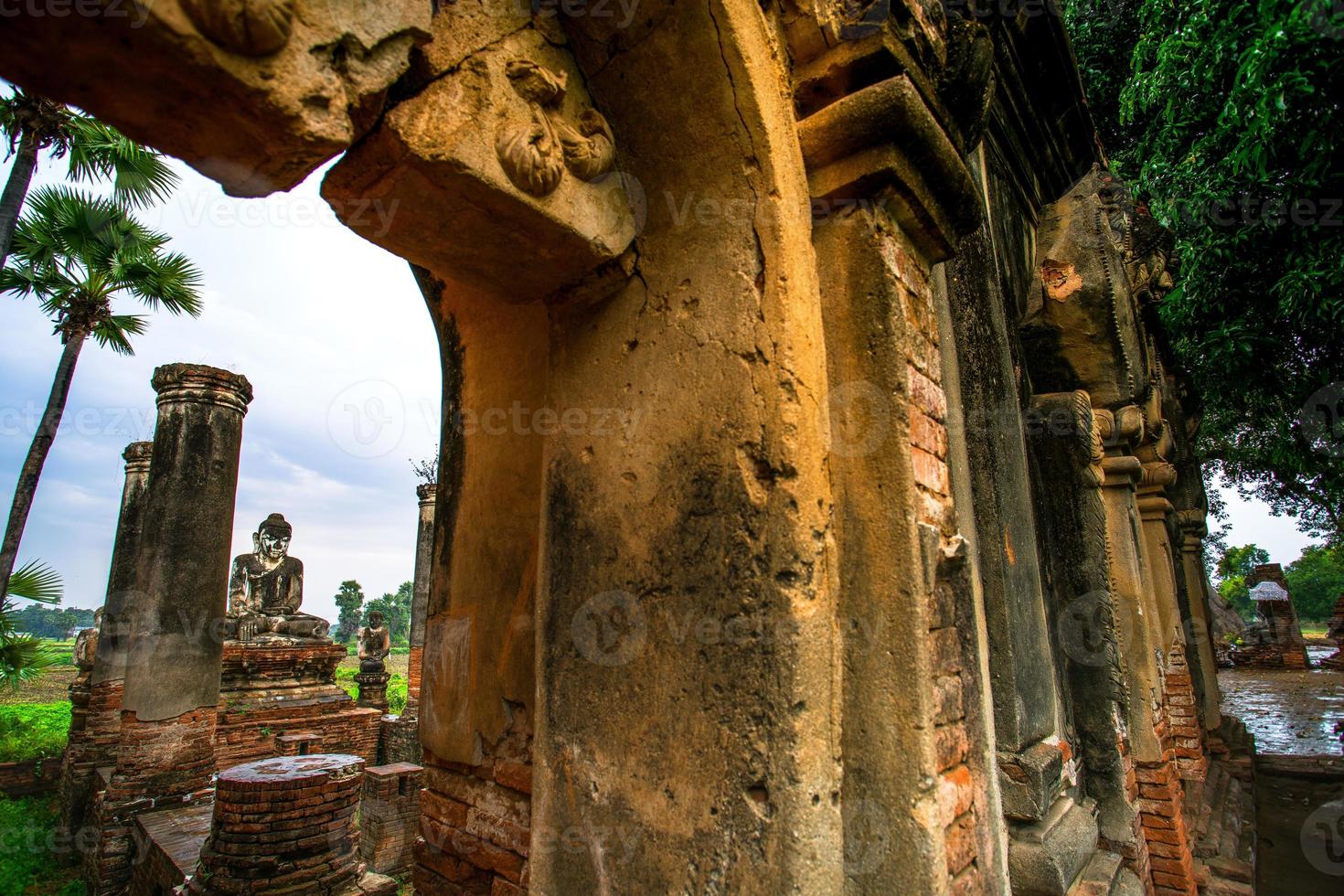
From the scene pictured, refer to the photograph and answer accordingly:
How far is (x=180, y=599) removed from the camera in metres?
7.76

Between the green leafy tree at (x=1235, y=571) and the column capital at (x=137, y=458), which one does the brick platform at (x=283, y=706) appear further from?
the green leafy tree at (x=1235, y=571)

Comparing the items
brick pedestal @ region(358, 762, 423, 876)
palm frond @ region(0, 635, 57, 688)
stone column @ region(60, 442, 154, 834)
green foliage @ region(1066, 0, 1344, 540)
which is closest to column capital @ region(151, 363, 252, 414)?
stone column @ region(60, 442, 154, 834)

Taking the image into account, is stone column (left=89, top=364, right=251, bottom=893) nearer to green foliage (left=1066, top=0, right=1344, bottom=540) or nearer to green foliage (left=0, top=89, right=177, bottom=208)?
green foliage (left=0, top=89, right=177, bottom=208)

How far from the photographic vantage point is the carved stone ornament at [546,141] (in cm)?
152

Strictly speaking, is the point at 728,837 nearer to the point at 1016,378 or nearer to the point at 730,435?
the point at 730,435

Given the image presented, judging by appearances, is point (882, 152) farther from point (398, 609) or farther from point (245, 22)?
point (398, 609)

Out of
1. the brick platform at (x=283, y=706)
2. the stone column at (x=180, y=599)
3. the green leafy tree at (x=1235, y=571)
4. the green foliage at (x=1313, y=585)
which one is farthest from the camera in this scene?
the green foliage at (x=1313, y=585)

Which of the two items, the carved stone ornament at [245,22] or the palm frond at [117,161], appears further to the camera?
the palm frond at [117,161]

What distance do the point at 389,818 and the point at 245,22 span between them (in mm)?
8275

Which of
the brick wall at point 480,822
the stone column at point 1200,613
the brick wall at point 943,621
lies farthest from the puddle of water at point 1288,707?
the brick wall at point 480,822

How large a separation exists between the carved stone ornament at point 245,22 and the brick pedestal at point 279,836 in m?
5.09

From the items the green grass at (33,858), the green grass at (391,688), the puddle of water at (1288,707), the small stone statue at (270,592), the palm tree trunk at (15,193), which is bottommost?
the green grass at (33,858)

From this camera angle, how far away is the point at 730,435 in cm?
160

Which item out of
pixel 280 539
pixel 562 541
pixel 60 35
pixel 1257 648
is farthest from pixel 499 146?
pixel 1257 648
